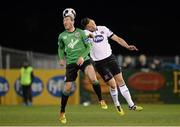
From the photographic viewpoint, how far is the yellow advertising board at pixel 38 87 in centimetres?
2645

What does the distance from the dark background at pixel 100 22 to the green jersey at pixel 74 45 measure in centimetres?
2873

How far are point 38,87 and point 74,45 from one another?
41.7 ft

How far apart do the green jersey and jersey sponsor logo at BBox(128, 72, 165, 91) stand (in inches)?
463

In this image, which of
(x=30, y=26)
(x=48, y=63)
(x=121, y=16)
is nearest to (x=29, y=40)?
(x=30, y=26)

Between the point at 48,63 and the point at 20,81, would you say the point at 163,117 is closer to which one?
the point at 20,81

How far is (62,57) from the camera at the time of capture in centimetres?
1441

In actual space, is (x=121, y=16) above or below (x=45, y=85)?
above

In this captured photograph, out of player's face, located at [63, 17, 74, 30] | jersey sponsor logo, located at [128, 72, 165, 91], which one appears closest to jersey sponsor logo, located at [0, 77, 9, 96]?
jersey sponsor logo, located at [128, 72, 165, 91]

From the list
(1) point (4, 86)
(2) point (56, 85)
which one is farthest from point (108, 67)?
(1) point (4, 86)

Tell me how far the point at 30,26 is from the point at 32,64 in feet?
56.5

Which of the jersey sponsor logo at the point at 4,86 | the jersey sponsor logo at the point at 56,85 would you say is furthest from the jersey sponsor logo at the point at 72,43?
the jersey sponsor logo at the point at 4,86

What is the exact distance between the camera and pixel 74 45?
46.7 feet

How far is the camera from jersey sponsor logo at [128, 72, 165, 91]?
25.9 metres

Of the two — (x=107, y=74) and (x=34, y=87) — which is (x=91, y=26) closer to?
(x=107, y=74)
